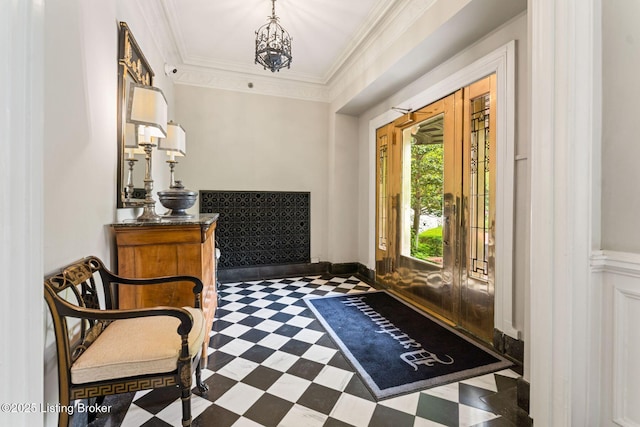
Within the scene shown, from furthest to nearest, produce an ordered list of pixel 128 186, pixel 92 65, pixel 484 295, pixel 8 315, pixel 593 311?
pixel 484 295
pixel 128 186
pixel 92 65
pixel 593 311
pixel 8 315

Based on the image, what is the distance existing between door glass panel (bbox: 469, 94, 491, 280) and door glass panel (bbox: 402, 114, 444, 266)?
41 cm

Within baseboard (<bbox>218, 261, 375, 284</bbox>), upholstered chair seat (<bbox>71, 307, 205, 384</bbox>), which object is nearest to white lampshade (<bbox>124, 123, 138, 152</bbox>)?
upholstered chair seat (<bbox>71, 307, 205, 384</bbox>)

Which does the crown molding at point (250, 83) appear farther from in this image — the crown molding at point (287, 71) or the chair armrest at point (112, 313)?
the chair armrest at point (112, 313)

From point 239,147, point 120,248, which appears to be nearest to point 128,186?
point 120,248

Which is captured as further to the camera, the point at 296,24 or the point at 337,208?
the point at 337,208

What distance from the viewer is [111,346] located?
50.4 inches

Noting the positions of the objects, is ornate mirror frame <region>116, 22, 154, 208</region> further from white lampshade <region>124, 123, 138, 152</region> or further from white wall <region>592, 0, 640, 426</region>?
white wall <region>592, 0, 640, 426</region>

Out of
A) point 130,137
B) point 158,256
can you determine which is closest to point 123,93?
point 130,137

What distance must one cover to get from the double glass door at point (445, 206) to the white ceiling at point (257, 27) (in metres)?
1.18

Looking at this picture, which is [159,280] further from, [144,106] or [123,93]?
[123,93]

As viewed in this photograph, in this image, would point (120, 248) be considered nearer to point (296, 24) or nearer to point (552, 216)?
point (552, 216)

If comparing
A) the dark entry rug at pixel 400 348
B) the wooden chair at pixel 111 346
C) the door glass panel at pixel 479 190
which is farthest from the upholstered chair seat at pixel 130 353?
the door glass panel at pixel 479 190

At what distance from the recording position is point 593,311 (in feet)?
4.13

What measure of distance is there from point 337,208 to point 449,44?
2.65 metres
